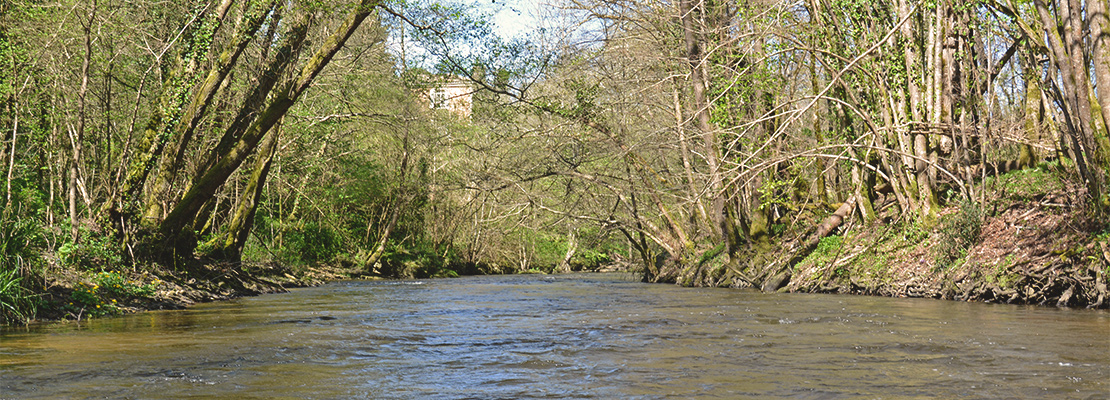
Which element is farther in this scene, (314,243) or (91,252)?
(314,243)

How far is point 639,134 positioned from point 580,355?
607 inches

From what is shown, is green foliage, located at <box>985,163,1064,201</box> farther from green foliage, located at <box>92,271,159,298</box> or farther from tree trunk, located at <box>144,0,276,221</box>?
green foliage, located at <box>92,271,159,298</box>

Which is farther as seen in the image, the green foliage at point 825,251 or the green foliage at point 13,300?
the green foliage at point 825,251

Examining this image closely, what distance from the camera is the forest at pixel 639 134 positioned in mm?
10453

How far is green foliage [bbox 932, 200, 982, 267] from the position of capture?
37.4 ft

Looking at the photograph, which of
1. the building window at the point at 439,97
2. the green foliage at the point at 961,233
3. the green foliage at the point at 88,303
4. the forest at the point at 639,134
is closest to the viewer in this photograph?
the green foliage at the point at 88,303

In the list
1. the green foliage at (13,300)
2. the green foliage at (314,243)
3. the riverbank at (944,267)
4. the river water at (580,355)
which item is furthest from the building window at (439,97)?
the green foliage at (13,300)

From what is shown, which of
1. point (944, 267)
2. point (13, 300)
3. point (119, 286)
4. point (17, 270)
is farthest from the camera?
point (944, 267)

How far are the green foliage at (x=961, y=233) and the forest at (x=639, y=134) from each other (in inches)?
1.2

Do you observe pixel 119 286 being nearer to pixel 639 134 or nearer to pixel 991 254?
pixel 991 254

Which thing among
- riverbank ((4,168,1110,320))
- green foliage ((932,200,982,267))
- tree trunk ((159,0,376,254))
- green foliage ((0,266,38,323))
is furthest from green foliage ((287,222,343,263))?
green foliage ((932,200,982,267))

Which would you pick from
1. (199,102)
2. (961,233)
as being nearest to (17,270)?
(199,102)

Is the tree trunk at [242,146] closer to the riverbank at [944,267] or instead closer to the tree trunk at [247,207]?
the riverbank at [944,267]

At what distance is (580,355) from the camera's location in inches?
239
